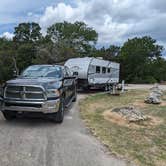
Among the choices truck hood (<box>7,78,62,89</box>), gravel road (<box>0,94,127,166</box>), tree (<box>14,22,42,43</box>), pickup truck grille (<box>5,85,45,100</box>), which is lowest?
gravel road (<box>0,94,127,166</box>)

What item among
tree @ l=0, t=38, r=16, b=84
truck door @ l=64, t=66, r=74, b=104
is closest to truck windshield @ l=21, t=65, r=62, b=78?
truck door @ l=64, t=66, r=74, b=104

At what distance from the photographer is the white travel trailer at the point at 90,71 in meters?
20.1

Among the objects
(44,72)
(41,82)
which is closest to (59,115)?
(41,82)

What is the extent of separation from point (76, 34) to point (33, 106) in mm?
51217

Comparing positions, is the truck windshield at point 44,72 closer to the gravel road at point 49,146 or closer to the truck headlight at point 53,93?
the truck headlight at point 53,93

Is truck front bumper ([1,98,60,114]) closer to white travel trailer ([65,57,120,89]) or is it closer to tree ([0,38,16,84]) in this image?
white travel trailer ([65,57,120,89])

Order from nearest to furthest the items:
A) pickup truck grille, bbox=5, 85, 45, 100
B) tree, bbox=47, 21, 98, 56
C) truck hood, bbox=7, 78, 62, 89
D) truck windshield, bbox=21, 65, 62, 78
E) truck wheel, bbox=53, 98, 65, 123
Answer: pickup truck grille, bbox=5, 85, 45, 100, truck hood, bbox=7, 78, 62, 89, truck wheel, bbox=53, 98, 65, 123, truck windshield, bbox=21, 65, 62, 78, tree, bbox=47, 21, 98, 56

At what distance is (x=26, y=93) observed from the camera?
332 inches

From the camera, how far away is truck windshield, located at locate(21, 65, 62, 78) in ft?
33.3

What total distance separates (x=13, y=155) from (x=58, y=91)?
3299 mm

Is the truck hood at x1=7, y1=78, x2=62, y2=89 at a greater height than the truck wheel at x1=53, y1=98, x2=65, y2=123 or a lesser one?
greater

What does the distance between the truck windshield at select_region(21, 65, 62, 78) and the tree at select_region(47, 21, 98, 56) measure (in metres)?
44.9

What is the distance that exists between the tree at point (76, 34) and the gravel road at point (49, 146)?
156 ft

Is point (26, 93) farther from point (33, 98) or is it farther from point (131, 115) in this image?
point (131, 115)
